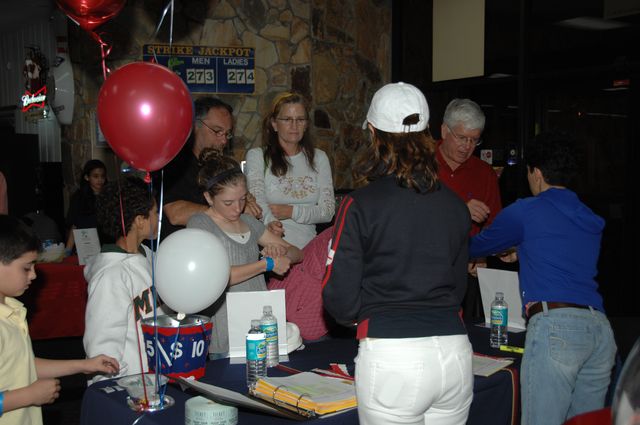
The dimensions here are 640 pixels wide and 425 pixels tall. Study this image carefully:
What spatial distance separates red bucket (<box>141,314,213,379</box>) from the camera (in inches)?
74.0

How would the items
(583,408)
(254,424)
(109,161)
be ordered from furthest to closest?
(109,161) → (583,408) → (254,424)

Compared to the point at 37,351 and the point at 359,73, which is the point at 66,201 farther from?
the point at 359,73

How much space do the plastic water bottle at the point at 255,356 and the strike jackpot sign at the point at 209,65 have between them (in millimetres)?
3716

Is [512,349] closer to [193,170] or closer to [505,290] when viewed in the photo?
[505,290]

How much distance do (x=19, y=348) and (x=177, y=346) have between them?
19.7 inches

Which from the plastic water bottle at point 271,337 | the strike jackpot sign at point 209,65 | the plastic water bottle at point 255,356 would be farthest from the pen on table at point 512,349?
the strike jackpot sign at point 209,65

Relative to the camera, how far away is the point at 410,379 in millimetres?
1519

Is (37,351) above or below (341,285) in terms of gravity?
below

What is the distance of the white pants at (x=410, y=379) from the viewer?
1.52 meters

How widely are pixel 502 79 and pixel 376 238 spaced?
4.29m

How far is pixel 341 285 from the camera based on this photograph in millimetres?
1594

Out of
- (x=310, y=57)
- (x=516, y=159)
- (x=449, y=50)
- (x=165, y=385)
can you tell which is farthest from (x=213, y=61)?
(x=165, y=385)

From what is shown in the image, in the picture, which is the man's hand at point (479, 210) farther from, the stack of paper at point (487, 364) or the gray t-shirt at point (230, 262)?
the gray t-shirt at point (230, 262)

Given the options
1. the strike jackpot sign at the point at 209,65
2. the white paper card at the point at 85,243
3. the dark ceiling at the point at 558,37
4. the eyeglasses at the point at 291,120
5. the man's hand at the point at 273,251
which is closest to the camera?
the man's hand at the point at 273,251
